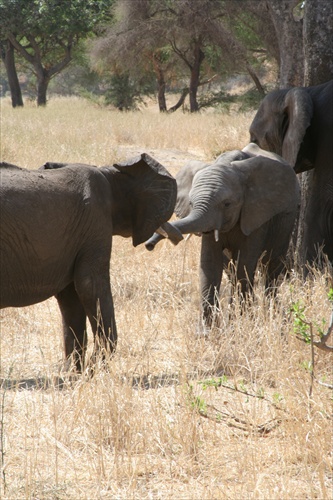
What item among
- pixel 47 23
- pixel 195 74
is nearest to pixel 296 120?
pixel 47 23

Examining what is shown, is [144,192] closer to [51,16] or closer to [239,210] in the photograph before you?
[239,210]

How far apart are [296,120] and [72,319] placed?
276 centimetres

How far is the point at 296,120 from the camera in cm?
671

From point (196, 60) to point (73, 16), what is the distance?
7322 millimetres

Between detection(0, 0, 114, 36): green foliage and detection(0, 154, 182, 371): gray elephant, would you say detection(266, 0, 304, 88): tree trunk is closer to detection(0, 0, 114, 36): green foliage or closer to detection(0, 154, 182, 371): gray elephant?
detection(0, 154, 182, 371): gray elephant

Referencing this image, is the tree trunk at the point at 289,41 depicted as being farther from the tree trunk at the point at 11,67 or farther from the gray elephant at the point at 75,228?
the tree trunk at the point at 11,67

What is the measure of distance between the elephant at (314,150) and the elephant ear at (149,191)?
194 cm

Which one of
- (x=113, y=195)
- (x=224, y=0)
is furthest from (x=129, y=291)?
(x=224, y=0)

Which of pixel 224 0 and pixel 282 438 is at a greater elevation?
pixel 224 0

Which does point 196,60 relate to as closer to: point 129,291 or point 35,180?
point 129,291

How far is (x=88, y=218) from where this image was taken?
15.8 feet

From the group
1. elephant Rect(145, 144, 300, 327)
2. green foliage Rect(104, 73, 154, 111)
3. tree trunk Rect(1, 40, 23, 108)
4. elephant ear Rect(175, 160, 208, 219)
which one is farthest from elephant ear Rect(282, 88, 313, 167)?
green foliage Rect(104, 73, 154, 111)

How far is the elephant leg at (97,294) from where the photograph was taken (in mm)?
4891

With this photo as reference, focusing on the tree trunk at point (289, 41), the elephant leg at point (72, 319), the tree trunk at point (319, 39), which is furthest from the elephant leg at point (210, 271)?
the tree trunk at point (289, 41)
